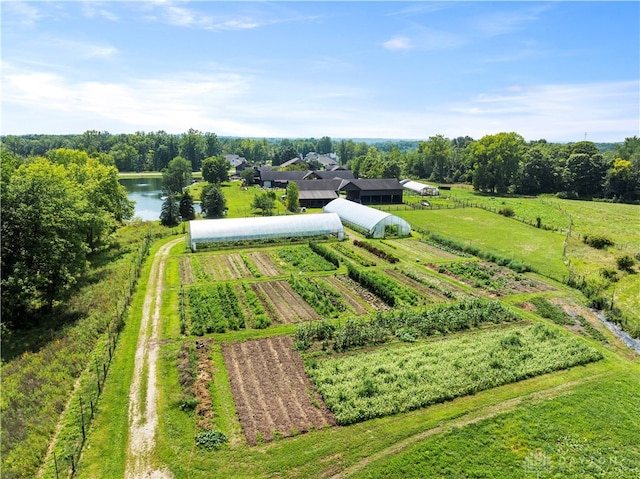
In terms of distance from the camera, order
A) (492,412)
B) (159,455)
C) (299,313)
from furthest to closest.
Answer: (299,313) → (492,412) → (159,455)

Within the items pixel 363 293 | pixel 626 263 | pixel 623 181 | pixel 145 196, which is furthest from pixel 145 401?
pixel 623 181

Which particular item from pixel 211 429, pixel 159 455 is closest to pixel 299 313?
pixel 211 429

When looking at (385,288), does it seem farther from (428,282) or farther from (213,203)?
(213,203)

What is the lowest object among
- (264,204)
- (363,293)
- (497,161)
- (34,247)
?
(363,293)

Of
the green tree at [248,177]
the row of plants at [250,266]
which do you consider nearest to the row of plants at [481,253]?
the row of plants at [250,266]

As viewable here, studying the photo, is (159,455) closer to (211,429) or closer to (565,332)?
(211,429)
